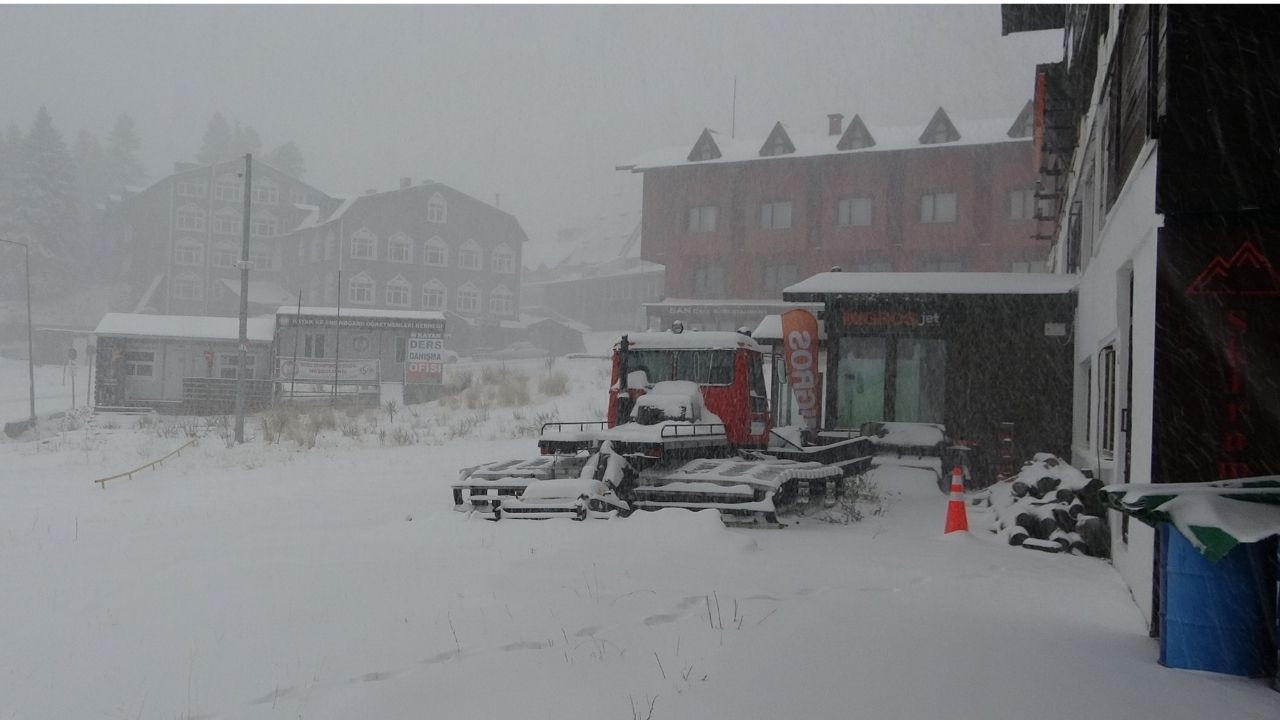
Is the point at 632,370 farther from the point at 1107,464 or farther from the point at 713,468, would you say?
the point at 1107,464

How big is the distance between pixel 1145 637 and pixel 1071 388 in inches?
504

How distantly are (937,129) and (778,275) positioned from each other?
30.0 ft

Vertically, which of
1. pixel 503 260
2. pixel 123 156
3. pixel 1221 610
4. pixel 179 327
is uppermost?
pixel 123 156

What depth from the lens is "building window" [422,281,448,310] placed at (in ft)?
203

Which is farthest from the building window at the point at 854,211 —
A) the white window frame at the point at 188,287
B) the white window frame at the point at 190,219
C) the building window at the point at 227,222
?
the white window frame at the point at 190,219

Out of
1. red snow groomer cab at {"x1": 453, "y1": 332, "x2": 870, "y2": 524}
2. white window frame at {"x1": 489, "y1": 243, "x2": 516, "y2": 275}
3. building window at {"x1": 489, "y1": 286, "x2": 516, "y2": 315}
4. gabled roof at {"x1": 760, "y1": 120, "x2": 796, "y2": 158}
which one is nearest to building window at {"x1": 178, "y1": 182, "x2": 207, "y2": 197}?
white window frame at {"x1": 489, "y1": 243, "x2": 516, "y2": 275}

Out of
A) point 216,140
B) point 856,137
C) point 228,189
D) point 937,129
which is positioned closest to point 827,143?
point 856,137

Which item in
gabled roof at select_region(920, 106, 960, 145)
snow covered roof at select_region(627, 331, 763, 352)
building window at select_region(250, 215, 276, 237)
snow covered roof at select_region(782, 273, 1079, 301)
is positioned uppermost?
gabled roof at select_region(920, 106, 960, 145)

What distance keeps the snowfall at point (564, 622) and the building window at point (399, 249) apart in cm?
5042

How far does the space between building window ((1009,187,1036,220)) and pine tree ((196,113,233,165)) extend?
84.9 m

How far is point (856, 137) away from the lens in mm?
41562

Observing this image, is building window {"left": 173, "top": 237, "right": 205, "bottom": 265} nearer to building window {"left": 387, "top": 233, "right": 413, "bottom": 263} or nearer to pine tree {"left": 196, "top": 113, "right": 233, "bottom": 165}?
building window {"left": 387, "top": 233, "right": 413, "bottom": 263}

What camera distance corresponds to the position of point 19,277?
68750 millimetres

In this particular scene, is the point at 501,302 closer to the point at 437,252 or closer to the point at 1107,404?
the point at 437,252
